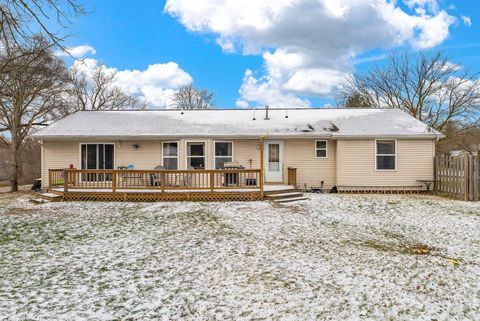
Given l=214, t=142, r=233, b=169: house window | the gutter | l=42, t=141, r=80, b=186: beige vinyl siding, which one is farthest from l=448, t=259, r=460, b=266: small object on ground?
l=42, t=141, r=80, b=186: beige vinyl siding

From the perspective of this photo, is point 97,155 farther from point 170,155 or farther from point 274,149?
point 274,149

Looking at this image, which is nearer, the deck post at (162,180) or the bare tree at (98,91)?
the deck post at (162,180)

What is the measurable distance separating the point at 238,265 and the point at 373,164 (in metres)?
11.5

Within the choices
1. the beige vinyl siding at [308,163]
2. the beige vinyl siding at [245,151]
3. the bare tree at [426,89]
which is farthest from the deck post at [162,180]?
the bare tree at [426,89]

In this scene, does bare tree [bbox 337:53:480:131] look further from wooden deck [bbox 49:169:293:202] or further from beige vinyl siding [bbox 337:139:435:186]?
wooden deck [bbox 49:169:293:202]

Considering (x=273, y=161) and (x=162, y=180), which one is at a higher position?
(x=273, y=161)

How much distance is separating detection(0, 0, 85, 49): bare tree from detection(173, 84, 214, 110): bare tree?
34.1 meters

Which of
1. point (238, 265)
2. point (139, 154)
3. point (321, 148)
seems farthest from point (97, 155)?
point (238, 265)

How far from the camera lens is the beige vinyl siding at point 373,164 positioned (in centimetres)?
1539

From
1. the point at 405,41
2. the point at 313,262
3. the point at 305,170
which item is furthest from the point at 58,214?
the point at 405,41

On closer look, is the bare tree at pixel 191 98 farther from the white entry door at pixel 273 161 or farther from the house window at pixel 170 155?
the white entry door at pixel 273 161

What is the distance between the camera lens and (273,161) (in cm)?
1580

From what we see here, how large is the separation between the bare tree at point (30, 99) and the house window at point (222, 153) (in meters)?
11.3

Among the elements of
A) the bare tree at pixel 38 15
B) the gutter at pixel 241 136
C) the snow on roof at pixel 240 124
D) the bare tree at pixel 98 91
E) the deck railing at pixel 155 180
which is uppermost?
the bare tree at pixel 98 91
